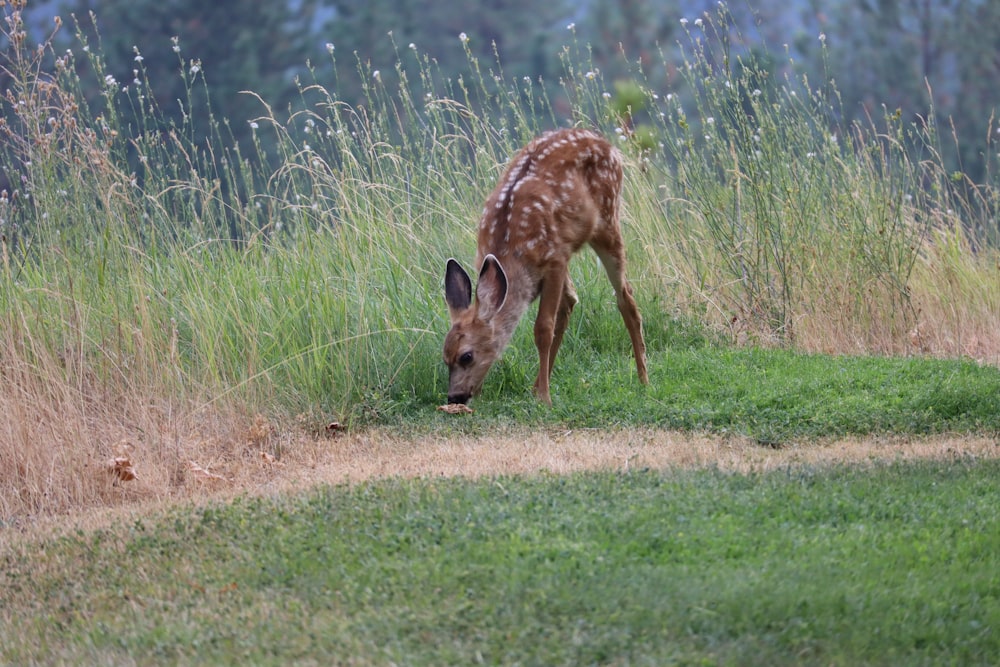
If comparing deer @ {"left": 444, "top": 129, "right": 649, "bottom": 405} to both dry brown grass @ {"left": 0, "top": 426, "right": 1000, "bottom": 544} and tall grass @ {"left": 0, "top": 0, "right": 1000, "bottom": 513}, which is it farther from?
dry brown grass @ {"left": 0, "top": 426, "right": 1000, "bottom": 544}

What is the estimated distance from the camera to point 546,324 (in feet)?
25.6

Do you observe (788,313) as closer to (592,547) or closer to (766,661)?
(592,547)

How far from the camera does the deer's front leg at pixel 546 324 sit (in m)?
7.81

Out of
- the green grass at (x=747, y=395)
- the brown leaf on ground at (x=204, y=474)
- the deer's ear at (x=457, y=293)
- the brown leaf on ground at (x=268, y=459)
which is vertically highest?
the deer's ear at (x=457, y=293)

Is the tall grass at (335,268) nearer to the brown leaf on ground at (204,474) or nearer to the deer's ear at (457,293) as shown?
the brown leaf on ground at (204,474)

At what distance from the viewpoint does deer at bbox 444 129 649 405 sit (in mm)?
7684

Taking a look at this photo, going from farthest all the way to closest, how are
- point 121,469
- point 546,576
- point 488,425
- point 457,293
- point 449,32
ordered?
point 449,32, point 457,293, point 488,425, point 121,469, point 546,576

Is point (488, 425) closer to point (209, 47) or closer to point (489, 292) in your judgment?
point (489, 292)

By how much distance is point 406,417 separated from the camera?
303 inches

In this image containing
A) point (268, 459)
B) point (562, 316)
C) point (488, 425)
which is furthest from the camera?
point (562, 316)

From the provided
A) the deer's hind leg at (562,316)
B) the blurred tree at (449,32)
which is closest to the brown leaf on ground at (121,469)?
the deer's hind leg at (562,316)

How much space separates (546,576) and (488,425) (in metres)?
3.10

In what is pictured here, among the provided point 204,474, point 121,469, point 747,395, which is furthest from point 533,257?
point 121,469

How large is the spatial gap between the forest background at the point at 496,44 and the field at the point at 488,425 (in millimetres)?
14842
